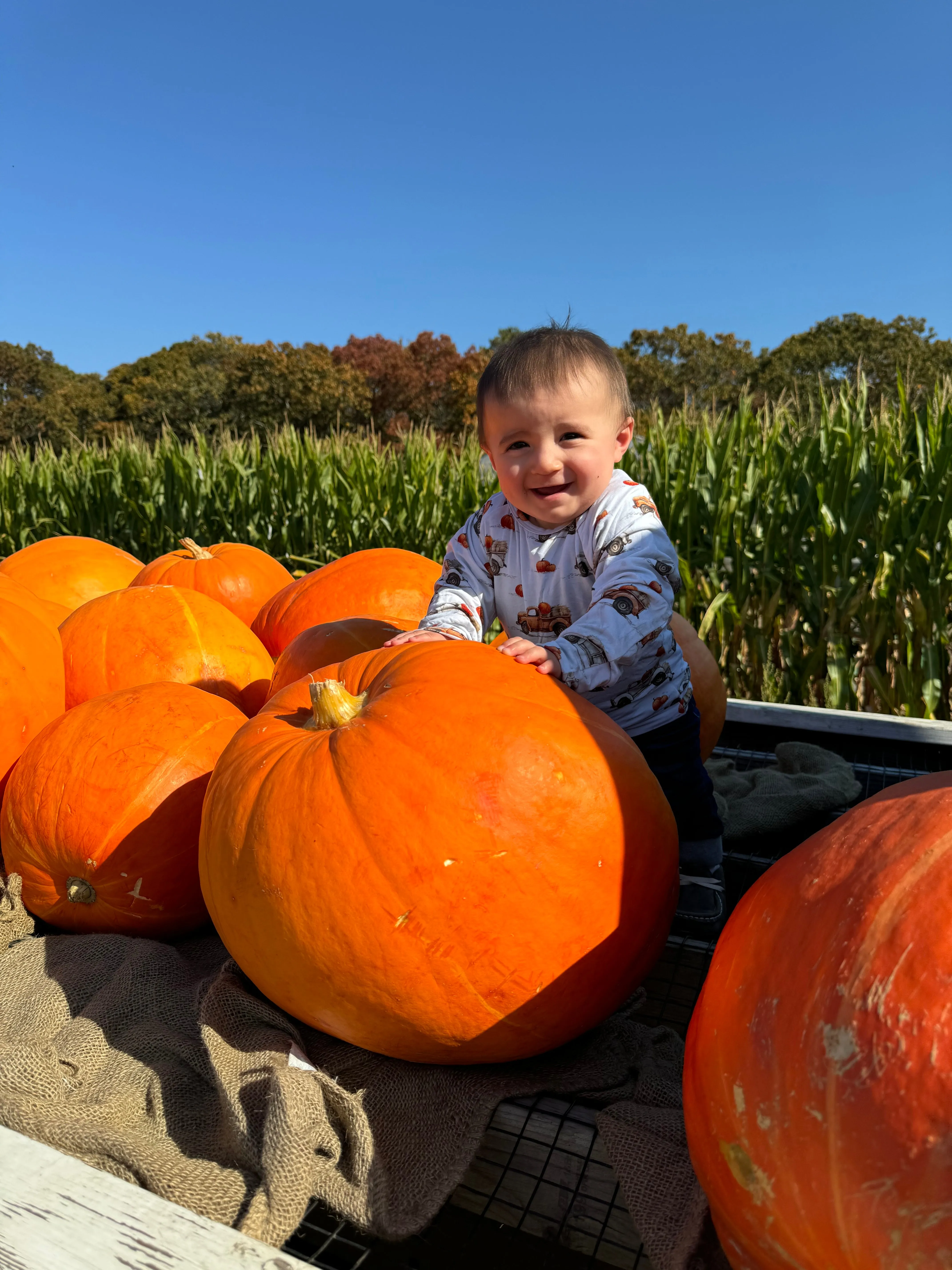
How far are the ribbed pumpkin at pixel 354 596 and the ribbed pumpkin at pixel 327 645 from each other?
1.07ft

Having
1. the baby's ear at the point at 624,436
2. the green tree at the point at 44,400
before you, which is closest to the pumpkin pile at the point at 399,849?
the baby's ear at the point at 624,436

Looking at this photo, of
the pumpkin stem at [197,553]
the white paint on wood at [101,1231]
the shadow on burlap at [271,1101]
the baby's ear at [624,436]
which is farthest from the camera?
the pumpkin stem at [197,553]

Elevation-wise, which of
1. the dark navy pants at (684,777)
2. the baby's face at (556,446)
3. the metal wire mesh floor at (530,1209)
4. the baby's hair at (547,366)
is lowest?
the metal wire mesh floor at (530,1209)

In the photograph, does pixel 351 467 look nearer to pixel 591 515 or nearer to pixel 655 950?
pixel 591 515

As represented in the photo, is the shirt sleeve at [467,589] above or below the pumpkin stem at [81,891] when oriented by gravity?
above

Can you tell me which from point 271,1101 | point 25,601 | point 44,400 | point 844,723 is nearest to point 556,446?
point 271,1101

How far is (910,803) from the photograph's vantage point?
3.45 feet

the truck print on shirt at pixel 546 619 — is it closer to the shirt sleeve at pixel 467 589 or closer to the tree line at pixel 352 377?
the shirt sleeve at pixel 467 589

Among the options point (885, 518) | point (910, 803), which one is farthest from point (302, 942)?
point (885, 518)

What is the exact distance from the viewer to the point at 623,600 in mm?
1840

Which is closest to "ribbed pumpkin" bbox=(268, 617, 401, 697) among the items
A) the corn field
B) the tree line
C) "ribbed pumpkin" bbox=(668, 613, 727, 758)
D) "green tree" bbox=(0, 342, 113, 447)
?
"ribbed pumpkin" bbox=(668, 613, 727, 758)

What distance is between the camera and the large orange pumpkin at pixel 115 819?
183 centimetres

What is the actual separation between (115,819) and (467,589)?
1.02 m

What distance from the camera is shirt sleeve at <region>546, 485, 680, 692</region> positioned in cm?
173
